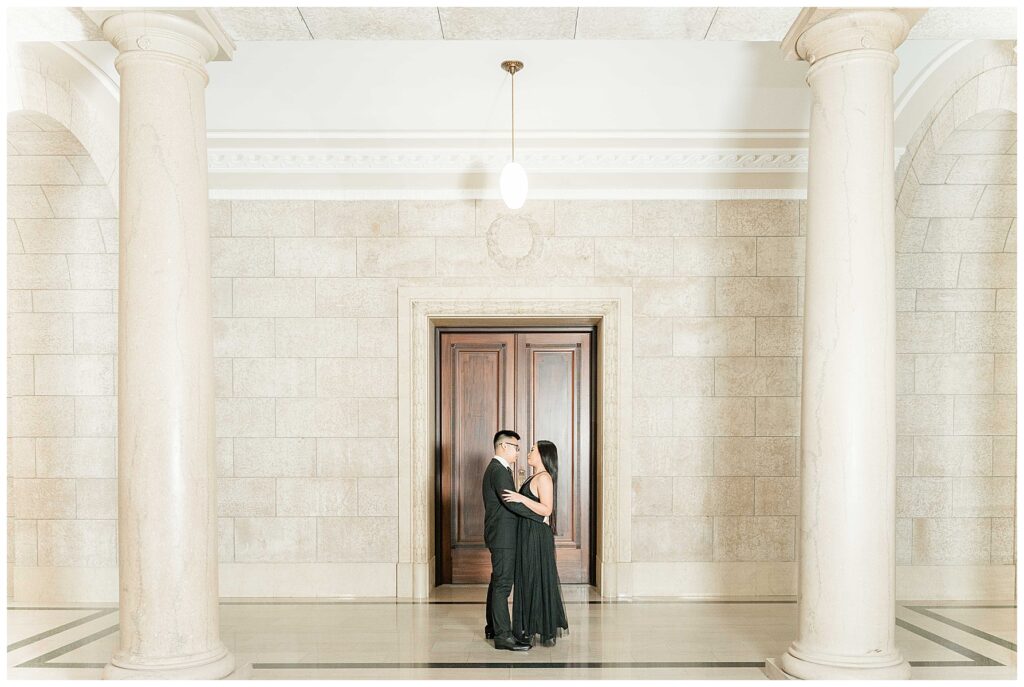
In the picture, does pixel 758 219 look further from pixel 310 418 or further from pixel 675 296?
pixel 310 418

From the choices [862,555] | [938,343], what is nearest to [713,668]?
[862,555]

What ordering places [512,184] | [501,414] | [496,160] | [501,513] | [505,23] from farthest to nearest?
[501,414] → [496,160] → [512,184] → [501,513] → [505,23]

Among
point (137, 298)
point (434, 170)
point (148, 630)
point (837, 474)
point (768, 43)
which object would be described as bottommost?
point (148, 630)

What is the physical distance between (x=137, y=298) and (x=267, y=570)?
3.67 meters

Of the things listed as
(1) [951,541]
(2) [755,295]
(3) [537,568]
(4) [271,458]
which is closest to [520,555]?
(3) [537,568]

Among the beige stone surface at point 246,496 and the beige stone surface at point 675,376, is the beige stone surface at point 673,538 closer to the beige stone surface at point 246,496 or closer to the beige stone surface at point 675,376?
the beige stone surface at point 675,376

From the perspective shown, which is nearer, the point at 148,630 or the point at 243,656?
the point at 148,630

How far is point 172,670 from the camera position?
4238mm

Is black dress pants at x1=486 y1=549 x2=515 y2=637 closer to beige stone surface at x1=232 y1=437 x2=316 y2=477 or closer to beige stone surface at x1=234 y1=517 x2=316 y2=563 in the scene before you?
beige stone surface at x1=234 y1=517 x2=316 y2=563

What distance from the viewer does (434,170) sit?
23.8ft

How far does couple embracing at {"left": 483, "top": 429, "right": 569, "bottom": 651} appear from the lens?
5.66 meters

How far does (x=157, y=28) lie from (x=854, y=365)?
3907 millimetres

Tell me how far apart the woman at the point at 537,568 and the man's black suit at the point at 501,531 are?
4cm

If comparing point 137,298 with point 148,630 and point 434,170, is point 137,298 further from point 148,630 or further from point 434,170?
point 434,170
